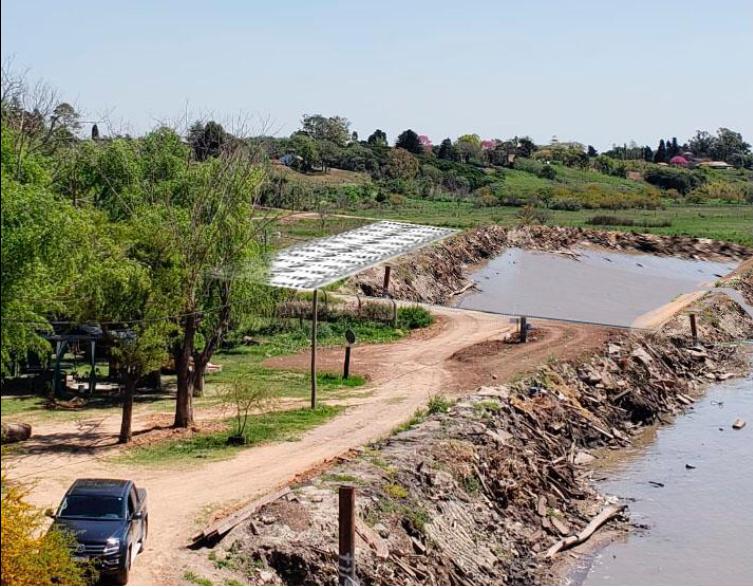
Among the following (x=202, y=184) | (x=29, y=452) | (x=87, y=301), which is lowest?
(x=29, y=452)

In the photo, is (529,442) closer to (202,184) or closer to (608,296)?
(202,184)

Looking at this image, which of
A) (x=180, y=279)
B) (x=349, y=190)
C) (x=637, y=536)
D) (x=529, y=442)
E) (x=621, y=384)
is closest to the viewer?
(x=637, y=536)

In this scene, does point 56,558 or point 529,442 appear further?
point 529,442

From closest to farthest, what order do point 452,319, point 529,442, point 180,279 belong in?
point 180,279
point 529,442
point 452,319

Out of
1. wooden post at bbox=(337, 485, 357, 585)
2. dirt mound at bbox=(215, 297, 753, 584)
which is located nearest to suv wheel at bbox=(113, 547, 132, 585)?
dirt mound at bbox=(215, 297, 753, 584)

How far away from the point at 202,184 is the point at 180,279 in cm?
783

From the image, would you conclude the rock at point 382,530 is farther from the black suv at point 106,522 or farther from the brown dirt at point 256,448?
the black suv at point 106,522

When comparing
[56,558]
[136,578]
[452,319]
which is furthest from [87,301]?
[452,319]

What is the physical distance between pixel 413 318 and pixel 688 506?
72.4 feet

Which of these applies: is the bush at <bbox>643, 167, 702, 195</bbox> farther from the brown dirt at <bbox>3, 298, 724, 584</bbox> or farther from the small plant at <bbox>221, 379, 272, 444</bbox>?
the small plant at <bbox>221, 379, 272, 444</bbox>

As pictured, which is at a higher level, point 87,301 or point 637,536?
point 87,301

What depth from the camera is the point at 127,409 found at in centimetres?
2989

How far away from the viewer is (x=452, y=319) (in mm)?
53250

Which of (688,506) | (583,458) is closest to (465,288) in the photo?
(583,458)
